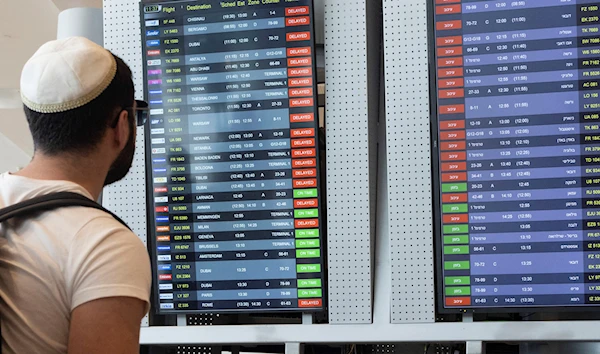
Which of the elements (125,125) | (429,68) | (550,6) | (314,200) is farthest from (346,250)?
(125,125)

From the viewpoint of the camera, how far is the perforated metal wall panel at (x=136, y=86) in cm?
371

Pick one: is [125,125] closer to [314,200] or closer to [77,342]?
[77,342]

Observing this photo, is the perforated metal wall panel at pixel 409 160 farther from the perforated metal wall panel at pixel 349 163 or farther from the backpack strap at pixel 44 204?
the backpack strap at pixel 44 204

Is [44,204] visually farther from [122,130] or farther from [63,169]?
[122,130]

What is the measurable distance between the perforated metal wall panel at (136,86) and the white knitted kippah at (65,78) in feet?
5.79

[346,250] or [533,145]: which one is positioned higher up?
[533,145]

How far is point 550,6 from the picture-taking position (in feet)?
10.7

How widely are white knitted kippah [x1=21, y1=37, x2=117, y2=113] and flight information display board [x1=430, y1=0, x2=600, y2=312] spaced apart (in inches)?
70.1

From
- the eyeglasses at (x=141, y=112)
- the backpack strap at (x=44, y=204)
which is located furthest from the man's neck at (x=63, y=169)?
the eyeglasses at (x=141, y=112)

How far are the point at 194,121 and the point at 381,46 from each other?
0.98 m

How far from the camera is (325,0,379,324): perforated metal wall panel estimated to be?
3.43 metres

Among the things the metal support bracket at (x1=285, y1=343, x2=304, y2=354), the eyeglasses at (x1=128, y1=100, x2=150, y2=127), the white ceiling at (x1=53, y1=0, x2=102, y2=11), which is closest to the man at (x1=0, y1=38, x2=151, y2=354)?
the eyeglasses at (x1=128, y1=100, x2=150, y2=127)

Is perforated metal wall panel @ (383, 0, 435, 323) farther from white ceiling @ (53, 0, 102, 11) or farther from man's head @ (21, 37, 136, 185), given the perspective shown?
white ceiling @ (53, 0, 102, 11)

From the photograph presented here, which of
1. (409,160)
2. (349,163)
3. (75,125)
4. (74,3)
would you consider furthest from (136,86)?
(74,3)
